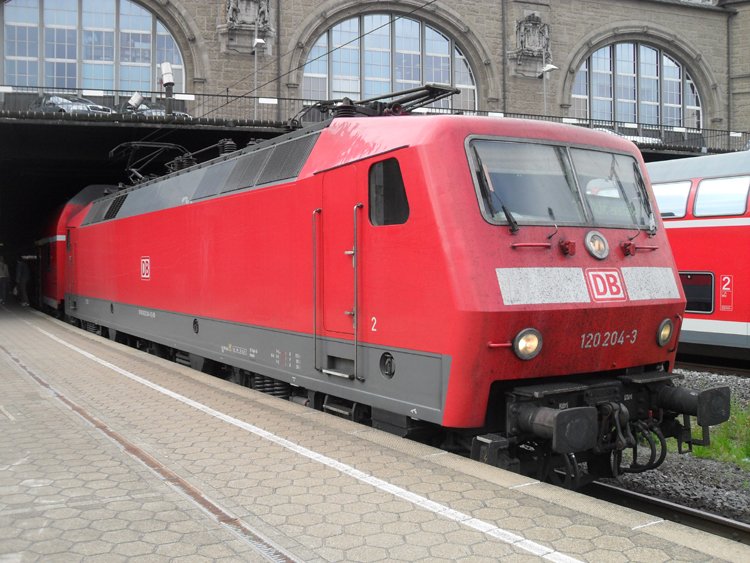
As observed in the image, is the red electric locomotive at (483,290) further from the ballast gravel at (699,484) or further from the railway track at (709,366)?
the railway track at (709,366)

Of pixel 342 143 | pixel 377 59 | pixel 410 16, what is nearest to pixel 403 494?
pixel 342 143

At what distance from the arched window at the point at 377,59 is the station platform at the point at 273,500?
2768 centimetres

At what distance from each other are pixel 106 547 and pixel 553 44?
119ft

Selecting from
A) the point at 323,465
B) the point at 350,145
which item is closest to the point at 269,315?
the point at 350,145

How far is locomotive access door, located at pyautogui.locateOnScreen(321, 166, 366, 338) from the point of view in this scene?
6.17 m

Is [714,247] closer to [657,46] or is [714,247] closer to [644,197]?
[644,197]

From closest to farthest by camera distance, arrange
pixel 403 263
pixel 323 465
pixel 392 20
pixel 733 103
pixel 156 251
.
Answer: pixel 323 465 < pixel 403 263 < pixel 156 251 < pixel 392 20 < pixel 733 103

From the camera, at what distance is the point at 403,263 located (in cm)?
562

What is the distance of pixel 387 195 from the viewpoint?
19.2ft

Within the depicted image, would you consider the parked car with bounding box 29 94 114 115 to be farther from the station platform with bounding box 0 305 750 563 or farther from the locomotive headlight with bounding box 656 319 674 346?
the locomotive headlight with bounding box 656 319 674 346

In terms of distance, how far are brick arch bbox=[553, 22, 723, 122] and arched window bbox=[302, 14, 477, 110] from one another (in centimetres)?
579

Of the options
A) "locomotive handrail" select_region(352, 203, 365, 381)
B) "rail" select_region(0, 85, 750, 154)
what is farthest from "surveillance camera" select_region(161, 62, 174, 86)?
"locomotive handrail" select_region(352, 203, 365, 381)

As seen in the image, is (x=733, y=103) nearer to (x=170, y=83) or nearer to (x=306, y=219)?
(x=170, y=83)

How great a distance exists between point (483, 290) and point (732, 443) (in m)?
4.31
